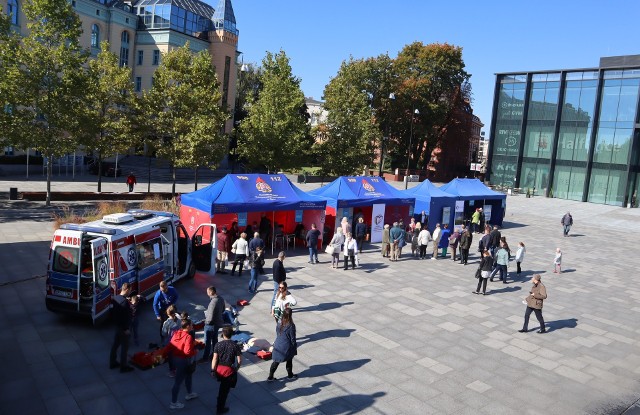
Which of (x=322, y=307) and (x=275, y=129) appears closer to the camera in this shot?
(x=322, y=307)

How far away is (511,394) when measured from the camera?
9570 mm

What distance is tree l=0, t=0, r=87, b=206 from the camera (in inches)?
947

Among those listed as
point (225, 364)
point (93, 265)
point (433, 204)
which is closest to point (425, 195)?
point (433, 204)

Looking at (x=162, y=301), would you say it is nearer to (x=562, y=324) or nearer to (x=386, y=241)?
(x=562, y=324)

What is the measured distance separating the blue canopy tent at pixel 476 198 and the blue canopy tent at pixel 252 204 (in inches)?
388

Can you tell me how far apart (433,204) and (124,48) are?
4339 cm

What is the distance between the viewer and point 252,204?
18656 millimetres

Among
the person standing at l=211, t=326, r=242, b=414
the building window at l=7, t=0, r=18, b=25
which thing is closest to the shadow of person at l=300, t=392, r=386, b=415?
the person standing at l=211, t=326, r=242, b=414

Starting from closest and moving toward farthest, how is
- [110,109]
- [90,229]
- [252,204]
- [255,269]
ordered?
1. [90,229]
2. [255,269]
3. [252,204]
4. [110,109]

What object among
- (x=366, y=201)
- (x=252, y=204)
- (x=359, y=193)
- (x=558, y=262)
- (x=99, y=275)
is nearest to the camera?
(x=99, y=275)

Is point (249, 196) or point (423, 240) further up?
point (249, 196)

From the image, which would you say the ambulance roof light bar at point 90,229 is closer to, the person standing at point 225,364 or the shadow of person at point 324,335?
the person standing at point 225,364

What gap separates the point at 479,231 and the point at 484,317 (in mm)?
15500

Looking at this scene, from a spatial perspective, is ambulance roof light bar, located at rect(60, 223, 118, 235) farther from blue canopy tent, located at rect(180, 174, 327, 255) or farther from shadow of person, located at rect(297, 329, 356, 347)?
blue canopy tent, located at rect(180, 174, 327, 255)
